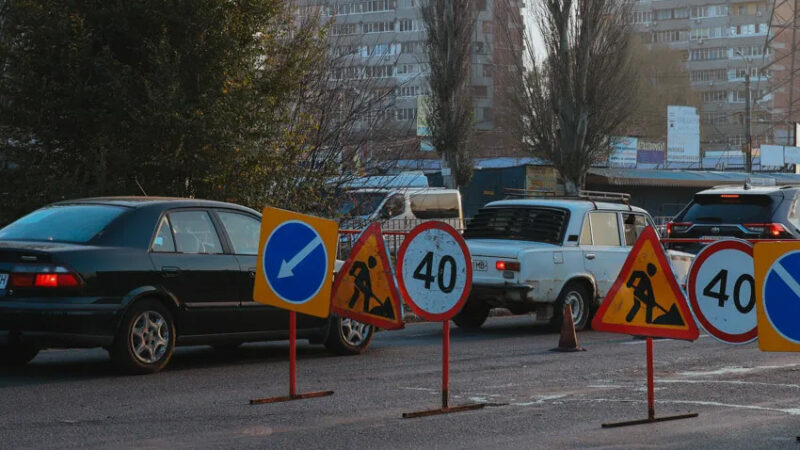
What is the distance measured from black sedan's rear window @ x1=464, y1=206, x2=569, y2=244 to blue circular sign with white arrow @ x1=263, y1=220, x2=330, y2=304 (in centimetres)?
681

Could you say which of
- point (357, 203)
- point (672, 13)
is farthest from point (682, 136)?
point (672, 13)

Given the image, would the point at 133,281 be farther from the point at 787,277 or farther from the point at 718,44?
the point at 718,44

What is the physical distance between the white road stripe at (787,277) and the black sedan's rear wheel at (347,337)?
A: 5.60m

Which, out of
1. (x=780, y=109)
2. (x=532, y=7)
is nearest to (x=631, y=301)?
(x=532, y=7)

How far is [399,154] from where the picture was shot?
23750 mm

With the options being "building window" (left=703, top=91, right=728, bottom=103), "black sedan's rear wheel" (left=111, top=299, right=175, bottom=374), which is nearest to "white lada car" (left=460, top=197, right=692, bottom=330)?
"black sedan's rear wheel" (left=111, top=299, right=175, bottom=374)

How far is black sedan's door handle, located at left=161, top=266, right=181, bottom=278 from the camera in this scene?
10.6 meters

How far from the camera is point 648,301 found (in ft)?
28.6

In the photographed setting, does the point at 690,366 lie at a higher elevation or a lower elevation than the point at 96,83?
lower

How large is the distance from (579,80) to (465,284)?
34660mm

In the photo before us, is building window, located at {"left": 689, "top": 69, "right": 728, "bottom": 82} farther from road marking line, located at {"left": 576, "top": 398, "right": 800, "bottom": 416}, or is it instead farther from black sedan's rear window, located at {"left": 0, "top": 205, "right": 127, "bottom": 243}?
road marking line, located at {"left": 576, "top": 398, "right": 800, "bottom": 416}

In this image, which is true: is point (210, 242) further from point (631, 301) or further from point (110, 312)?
point (631, 301)

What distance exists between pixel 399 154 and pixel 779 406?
1495cm

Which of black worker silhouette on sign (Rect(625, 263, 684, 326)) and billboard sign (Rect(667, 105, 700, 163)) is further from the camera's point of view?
billboard sign (Rect(667, 105, 700, 163))
